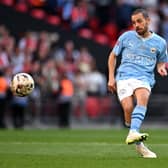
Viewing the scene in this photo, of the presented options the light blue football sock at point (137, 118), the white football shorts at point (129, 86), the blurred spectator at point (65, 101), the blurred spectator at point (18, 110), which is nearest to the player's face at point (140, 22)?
the white football shorts at point (129, 86)

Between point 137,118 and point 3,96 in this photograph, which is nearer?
point 137,118

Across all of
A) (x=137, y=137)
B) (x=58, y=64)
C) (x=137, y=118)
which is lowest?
(x=137, y=137)

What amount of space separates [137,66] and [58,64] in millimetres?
11998

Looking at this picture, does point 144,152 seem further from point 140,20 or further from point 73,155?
point 140,20

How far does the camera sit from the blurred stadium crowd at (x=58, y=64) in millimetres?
23641

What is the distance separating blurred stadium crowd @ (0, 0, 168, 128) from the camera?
23641 mm

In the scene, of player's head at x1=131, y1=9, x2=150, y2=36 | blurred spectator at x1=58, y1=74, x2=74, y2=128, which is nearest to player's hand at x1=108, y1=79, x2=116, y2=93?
player's head at x1=131, y1=9, x2=150, y2=36

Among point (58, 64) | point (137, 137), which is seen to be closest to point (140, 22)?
point (137, 137)

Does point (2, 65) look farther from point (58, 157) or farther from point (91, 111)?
point (58, 157)

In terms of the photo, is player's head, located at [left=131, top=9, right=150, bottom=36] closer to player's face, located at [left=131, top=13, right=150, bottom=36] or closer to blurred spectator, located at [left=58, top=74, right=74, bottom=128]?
player's face, located at [left=131, top=13, right=150, bottom=36]

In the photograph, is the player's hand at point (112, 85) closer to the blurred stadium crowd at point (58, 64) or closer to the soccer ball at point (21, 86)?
the soccer ball at point (21, 86)

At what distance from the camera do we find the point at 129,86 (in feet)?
40.7

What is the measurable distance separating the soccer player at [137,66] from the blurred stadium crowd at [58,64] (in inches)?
429

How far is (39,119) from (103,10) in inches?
Result: 213
